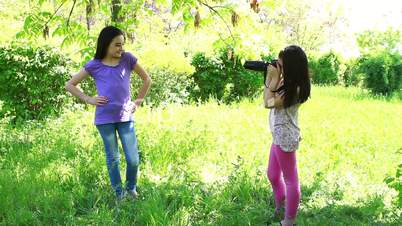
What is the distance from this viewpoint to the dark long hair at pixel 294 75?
3.38 m

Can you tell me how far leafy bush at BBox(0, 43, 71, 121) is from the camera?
26.4ft

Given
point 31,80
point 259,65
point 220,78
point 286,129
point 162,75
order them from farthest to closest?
point 220,78
point 162,75
point 31,80
point 259,65
point 286,129

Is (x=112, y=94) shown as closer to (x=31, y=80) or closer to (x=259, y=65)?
(x=259, y=65)

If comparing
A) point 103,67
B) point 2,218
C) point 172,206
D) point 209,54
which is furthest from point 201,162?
point 209,54

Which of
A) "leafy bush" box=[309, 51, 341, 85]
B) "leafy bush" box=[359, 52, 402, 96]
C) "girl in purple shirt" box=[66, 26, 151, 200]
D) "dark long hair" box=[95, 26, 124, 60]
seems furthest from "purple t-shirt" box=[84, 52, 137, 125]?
"leafy bush" box=[309, 51, 341, 85]

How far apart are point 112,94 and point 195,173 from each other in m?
1.48

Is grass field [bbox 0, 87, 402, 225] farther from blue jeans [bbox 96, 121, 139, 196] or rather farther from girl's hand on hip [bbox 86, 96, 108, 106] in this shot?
girl's hand on hip [bbox 86, 96, 108, 106]

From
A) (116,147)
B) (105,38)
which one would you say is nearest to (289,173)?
(116,147)

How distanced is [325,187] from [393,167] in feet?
4.57

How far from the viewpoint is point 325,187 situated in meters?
4.68

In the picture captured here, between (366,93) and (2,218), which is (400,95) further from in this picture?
(2,218)

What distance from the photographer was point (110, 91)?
4.12 metres

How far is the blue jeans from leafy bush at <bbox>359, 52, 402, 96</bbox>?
11.2 m

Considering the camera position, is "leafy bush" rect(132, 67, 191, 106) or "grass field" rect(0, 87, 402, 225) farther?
"leafy bush" rect(132, 67, 191, 106)
